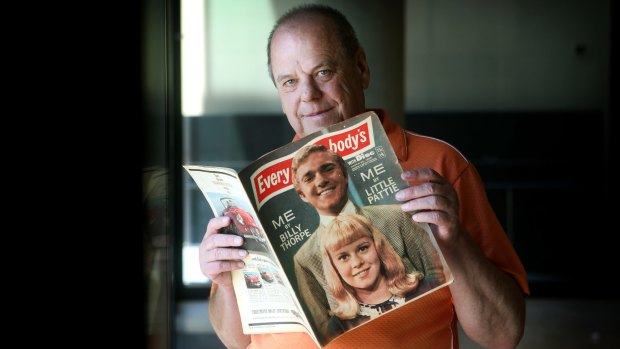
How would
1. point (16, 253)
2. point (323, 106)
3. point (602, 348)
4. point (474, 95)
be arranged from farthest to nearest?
point (474, 95) → point (602, 348) → point (323, 106) → point (16, 253)

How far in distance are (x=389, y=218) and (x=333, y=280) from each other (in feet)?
0.33

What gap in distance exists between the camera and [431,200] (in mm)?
907

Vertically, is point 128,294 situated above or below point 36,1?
below

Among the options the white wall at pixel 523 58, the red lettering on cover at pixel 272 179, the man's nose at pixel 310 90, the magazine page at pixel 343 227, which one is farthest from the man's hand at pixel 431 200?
the white wall at pixel 523 58

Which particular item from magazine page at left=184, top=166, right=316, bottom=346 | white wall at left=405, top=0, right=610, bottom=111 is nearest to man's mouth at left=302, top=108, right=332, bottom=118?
magazine page at left=184, top=166, right=316, bottom=346

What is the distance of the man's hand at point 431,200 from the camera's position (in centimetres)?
89

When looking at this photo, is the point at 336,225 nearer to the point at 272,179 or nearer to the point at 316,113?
the point at 272,179

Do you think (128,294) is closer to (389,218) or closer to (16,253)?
(16,253)

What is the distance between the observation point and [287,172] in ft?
2.91

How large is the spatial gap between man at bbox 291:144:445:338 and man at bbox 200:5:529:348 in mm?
119

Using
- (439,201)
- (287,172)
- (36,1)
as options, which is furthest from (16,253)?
(439,201)

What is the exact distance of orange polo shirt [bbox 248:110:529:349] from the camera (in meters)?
1.06

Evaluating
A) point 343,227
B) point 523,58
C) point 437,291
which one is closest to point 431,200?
point 343,227

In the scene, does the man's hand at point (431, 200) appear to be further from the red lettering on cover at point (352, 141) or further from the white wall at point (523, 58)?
the white wall at point (523, 58)
